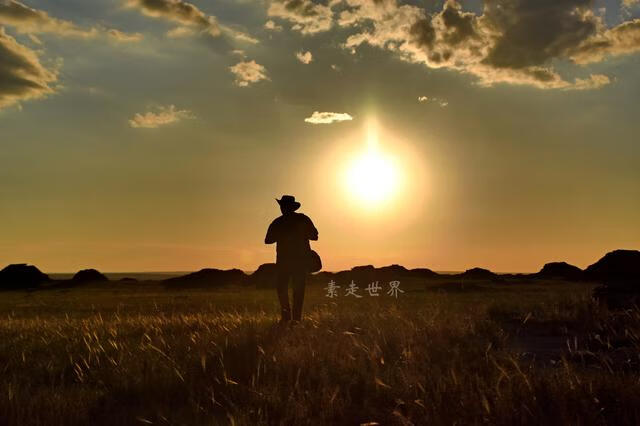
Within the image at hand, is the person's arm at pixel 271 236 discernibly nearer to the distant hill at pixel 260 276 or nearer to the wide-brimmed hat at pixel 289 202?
the wide-brimmed hat at pixel 289 202

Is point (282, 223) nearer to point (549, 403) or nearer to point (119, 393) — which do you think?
point (119, 393)

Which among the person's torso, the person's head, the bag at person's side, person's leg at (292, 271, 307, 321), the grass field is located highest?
the person's head

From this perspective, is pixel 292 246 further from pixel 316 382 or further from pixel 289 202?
pixel 316 382

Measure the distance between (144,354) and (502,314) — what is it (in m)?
9.19

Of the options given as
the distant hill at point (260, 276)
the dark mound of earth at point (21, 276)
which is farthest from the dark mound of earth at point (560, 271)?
the dark mound of earth at point (21, 276)

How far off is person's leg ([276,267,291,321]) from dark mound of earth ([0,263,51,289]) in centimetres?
5719

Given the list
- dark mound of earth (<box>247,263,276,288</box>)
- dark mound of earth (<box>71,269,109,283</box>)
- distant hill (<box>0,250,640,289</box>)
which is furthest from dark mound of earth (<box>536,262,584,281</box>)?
dark mound of earth (<box>71,269,109,283</box>)

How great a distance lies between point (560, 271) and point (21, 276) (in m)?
55.3

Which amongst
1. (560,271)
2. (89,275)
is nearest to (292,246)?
(560,271)

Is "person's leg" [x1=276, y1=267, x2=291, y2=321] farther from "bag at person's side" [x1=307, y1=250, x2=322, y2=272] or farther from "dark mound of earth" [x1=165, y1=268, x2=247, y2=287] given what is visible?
"dark mound of earth" [x1=165, y1=268, x2=247, y2=287]

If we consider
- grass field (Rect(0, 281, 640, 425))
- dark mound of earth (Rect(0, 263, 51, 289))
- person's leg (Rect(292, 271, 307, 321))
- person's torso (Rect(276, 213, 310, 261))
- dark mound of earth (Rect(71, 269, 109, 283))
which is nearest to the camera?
grass field (Rect(0, 281, 640, 425))

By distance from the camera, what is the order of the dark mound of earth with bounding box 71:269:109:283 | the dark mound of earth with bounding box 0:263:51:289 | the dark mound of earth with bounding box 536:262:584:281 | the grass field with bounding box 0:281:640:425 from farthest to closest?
the dark mound of earth with bounding box 71:269:109:283, the dark mound of earth with bounding box 0:263:51:289, the dark mound of earth with bounding box 536:262:584:281, the grass field with bounding box 0:281:640:425

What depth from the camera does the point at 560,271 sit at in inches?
2376

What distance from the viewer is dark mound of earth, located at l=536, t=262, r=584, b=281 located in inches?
2223
